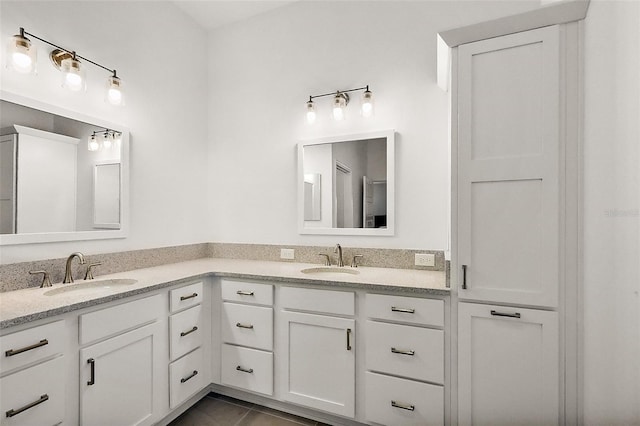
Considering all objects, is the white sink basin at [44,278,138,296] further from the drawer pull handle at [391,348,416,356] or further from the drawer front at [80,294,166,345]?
the drawer pull handle at [391,348,416,356]

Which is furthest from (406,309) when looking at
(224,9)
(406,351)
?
(224,9)

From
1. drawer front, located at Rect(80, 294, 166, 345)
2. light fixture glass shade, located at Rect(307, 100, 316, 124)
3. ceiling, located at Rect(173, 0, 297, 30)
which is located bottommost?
drawer front, located at Rect(80, 294, 166, 345)

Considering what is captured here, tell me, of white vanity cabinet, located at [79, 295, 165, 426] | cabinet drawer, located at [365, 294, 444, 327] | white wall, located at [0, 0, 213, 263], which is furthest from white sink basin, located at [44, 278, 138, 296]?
cabinet drawer, located at [365, 294, 444, 327]

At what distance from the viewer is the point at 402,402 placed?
1734 mm

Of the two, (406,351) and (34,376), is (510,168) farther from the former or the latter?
(34,376)

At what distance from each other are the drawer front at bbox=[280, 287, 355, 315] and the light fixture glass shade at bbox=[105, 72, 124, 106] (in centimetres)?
162

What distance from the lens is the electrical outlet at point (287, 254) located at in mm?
2625

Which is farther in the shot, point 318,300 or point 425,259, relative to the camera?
point 425,259

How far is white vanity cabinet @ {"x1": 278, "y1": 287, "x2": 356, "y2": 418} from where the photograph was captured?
1855 mm

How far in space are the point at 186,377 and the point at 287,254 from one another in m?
1.07

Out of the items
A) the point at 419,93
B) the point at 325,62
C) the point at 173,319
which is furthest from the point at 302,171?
the point at 173,319

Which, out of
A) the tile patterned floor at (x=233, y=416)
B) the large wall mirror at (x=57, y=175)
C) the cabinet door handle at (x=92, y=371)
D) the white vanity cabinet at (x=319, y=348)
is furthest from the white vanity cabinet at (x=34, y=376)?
the white vanity cabinet at (x=319, y=348)

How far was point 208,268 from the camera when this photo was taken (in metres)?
2.32

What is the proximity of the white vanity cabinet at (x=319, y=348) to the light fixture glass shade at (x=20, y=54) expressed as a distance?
5.87 ft
